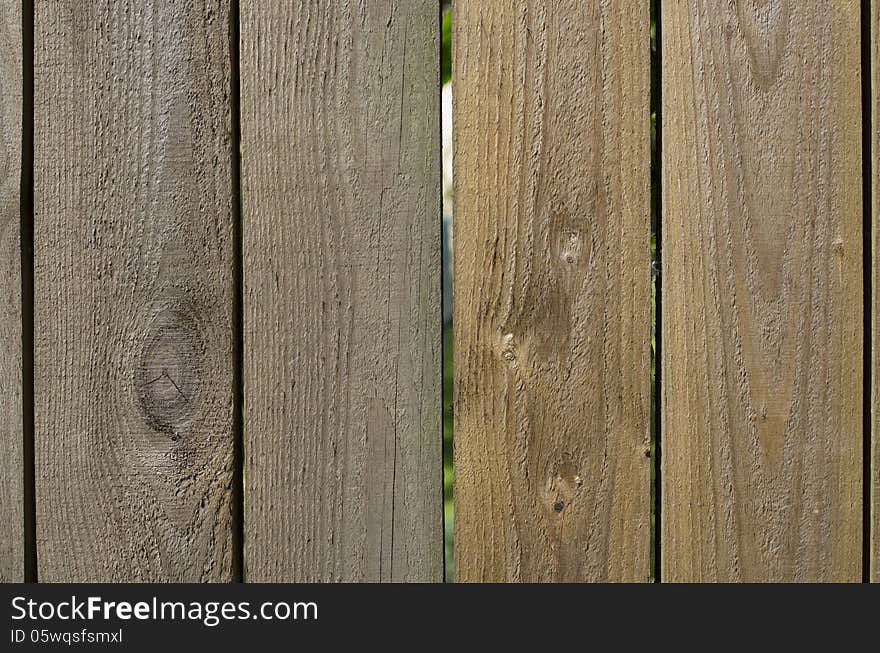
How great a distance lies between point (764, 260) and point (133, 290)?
37.9 inches

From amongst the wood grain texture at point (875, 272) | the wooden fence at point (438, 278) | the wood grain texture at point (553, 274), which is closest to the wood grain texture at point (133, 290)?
the wooden fence at point (438, 278)

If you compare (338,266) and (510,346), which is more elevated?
(338,266)

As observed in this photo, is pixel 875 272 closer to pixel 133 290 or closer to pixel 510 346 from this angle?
pixel 510 346

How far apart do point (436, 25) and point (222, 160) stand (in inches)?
15.0

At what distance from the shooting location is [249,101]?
112 cm

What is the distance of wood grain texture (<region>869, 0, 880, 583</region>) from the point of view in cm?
113

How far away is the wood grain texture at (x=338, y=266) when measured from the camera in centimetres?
112

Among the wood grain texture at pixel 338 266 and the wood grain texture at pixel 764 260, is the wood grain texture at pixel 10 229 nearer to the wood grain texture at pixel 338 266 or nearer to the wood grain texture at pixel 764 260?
the wood grain texture at pixel 338 266

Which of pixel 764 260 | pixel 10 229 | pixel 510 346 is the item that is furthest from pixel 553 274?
pixel 10 229

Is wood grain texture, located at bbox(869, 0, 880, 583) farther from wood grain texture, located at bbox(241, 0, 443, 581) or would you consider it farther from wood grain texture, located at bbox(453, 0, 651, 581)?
wood grain texture, located at bbox(241, 0, 443, 581)

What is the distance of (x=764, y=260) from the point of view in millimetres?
1125

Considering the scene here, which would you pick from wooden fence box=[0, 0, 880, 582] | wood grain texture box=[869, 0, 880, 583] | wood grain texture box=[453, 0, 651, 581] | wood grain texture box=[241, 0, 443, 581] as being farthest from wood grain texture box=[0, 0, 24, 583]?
wood grain texture box=[869, 0, 880, 583]

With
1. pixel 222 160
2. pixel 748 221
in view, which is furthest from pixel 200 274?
pixel 748 221
